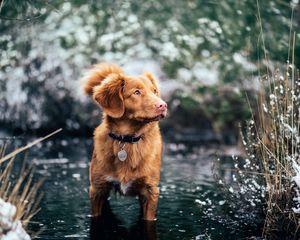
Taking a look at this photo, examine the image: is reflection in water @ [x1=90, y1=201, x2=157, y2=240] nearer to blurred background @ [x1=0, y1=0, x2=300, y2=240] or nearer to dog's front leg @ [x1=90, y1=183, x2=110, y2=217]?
dog's front leg @ [x1=90, y1=183, x2=110, y2=217]

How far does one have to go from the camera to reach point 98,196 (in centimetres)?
454

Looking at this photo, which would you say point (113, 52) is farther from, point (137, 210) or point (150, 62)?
point (137, 210)

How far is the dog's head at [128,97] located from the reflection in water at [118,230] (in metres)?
0.96

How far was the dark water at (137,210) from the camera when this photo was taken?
14.4 feet

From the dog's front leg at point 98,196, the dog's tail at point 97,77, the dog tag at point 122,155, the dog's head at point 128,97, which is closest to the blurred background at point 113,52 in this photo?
the dog's tail at point 97,77

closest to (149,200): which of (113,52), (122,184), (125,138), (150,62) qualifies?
(122,184)

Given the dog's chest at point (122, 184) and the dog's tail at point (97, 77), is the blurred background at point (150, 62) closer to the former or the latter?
the dog's tail at point (97, 77)

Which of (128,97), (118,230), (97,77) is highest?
(97,77)

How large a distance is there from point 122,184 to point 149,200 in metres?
0.28

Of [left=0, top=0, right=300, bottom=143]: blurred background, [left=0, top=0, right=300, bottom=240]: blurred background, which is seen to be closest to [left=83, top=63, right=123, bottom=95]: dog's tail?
[left=0, top=0, right=300, bottom=240]: blurred background

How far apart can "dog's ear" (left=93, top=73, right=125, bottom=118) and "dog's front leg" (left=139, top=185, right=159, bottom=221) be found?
2.25ft

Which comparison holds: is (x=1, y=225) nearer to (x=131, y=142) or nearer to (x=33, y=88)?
(x=131, y=142)

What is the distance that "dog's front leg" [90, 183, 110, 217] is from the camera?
14.7 ft

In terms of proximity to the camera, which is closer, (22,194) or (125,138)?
(22,194)
